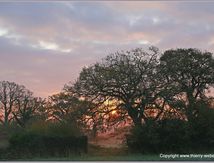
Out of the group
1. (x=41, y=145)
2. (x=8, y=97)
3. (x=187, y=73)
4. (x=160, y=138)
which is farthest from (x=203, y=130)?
(x=8, y=97)

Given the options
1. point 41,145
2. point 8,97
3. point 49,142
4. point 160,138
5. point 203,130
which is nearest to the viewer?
point 41,145

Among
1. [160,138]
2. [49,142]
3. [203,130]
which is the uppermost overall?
[203,130]

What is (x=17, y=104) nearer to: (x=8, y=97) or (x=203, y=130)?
(x=8, y=97)

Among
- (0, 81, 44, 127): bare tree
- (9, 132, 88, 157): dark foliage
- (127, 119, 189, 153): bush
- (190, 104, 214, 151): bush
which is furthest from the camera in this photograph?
(0, 81, 44, 127): bare tree

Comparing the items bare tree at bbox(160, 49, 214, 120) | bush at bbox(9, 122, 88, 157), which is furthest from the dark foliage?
bare tree at bbox(160, 49, 214, 120)

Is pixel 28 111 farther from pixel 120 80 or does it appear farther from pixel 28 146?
pixel 28 146

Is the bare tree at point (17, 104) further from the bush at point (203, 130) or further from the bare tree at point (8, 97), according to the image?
the bush at point (203, 130)

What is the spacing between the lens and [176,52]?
2074 inches

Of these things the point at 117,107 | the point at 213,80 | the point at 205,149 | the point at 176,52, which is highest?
the point at 176,52

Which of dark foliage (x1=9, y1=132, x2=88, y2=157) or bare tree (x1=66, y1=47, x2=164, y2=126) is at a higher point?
bare tree (x1=66, y1=47, x2=164, y2=126)

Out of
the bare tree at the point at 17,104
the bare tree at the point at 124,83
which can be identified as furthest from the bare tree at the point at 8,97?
the bare tree at the point at 124,83

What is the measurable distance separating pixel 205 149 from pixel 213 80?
15096 millimetres

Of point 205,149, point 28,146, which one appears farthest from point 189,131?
point 28,146

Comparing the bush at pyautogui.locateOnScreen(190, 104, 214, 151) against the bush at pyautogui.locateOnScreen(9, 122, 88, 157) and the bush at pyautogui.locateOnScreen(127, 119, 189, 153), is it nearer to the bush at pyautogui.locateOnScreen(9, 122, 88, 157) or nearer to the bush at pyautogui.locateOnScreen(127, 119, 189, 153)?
the bush at pyautogui.locateOnScreen(127, 119, 189, 153)
